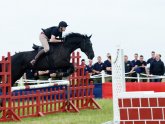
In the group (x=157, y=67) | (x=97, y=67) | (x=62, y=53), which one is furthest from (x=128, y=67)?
(x=62, y=53)

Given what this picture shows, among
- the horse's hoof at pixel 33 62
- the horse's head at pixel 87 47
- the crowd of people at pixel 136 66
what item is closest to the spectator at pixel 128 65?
the crowd of people at pixel 136 66

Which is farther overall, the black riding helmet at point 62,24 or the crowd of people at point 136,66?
the crowd of people at point 136,66

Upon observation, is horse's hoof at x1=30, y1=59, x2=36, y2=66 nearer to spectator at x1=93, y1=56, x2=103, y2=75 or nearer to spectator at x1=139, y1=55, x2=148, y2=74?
spectator at x1=139, y1=55, x2=148, y2=74

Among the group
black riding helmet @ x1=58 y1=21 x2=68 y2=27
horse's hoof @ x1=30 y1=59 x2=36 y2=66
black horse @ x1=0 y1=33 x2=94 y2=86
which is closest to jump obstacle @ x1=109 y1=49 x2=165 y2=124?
black riding helmet @ x1=58 y1=21 x2=68 y2=27

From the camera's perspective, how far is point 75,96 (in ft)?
49.1

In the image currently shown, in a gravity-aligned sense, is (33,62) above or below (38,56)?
below

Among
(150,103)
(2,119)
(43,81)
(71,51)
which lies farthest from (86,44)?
(150,103)

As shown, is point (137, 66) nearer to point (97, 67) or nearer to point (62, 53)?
point (97, 67)

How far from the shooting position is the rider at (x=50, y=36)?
14.2 meters

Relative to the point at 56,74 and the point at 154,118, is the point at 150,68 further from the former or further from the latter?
the point at 154,118

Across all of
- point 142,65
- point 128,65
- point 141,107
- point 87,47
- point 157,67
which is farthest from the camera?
point 128,65

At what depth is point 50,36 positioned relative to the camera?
571 inches

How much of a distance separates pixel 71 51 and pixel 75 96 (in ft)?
3.86

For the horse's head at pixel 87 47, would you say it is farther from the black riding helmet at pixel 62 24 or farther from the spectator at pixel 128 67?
the spectator at pixel 128 67
